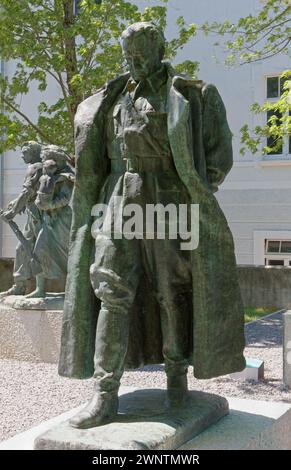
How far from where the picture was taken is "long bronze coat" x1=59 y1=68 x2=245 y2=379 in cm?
338

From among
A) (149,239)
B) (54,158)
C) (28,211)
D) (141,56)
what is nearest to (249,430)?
(149,239)

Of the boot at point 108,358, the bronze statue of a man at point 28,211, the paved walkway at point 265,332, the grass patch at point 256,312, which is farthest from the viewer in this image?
the grass patch at point 256,312

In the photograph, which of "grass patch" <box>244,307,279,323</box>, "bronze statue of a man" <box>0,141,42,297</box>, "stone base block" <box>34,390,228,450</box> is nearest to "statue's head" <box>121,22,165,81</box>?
"stone base block" <box>34,390,228,450</box>

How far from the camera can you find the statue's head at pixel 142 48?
3369 mm

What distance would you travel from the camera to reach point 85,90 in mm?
11617

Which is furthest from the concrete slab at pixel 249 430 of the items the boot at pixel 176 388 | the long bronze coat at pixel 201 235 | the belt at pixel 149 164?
the belt at pixel 149 164

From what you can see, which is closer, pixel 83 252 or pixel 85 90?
pixel 83 252

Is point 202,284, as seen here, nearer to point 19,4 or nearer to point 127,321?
point 127,321

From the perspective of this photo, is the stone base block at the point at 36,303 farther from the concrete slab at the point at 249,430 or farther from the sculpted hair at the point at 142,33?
the sculpted hair at the point at 142,33

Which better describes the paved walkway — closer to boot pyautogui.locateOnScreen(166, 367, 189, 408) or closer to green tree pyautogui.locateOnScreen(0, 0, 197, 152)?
green tree pyautogui.locateOnScreen(0, 0, 197, 152)

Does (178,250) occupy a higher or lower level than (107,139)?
lower

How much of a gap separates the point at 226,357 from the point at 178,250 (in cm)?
59

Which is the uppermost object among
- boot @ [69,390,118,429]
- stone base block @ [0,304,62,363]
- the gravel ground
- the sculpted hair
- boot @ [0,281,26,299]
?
the sculpted hair
